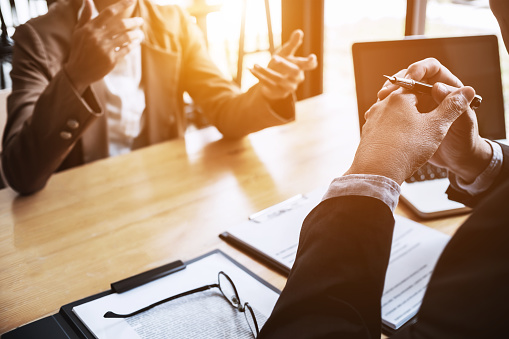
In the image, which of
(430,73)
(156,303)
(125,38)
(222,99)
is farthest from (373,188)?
(222,99)

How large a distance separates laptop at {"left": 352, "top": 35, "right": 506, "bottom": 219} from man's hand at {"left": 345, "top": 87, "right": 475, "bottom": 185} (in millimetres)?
303

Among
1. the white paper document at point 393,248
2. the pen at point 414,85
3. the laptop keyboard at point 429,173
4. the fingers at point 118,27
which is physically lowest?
the white paper document at point 393,248

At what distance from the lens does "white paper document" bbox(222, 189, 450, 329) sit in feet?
2.16

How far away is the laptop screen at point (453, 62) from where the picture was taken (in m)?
0.86

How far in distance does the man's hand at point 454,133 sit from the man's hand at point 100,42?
0.61m

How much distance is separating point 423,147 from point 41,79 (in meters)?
1.08

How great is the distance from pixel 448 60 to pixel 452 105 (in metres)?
0.34

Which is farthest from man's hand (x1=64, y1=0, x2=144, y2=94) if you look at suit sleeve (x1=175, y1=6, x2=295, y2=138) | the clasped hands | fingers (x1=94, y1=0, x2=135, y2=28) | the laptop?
the clasped hands

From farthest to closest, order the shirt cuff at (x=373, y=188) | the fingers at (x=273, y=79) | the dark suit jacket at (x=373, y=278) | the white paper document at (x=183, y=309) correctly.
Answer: the fingers at (x=273, y=79), the white paper document at (x=183, y=309), the shirt cuff at (x=373, y=188), the dark suit jacket at (x=373, y=278)

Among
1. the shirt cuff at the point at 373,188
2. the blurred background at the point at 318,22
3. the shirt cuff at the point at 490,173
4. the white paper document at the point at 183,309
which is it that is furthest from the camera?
the blurred background at the point at 318,22

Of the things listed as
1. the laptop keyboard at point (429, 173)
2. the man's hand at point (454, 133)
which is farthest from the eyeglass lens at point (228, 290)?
the laptop keyboard at point (429, 173)

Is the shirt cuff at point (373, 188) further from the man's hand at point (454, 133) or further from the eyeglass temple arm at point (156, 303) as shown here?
the eyeglass temple arm at point (156, 303)

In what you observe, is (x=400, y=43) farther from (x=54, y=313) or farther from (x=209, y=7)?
(x=209, y=7)

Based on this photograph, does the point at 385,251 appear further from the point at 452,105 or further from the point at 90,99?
the point at 90,99
